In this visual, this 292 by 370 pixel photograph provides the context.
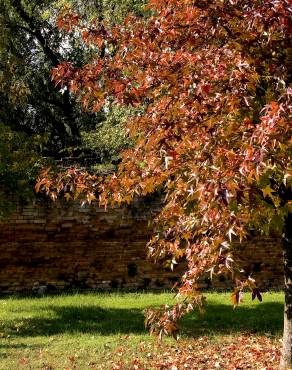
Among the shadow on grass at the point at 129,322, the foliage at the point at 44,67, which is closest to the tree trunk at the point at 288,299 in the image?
the shadow on grass at the point at 129,322

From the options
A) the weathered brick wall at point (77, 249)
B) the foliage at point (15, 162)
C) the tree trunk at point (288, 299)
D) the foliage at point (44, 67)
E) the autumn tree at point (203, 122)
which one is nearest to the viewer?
the autumn tree at point (203, 122)

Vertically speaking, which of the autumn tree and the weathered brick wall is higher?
the autumn tree

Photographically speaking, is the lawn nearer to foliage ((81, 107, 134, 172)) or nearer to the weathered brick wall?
the weathered brick wall

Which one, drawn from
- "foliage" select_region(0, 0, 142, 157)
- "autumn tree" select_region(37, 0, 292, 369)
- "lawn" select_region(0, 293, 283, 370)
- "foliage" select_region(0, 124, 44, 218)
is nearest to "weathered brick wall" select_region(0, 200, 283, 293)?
"lawn" select_region(0, 293, 283, 370)

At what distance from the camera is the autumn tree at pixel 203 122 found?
3207 millimetres

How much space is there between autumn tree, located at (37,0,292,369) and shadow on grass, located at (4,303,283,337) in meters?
2.70

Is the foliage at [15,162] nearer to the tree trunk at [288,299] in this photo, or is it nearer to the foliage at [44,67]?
the tree trunk at [288,299]

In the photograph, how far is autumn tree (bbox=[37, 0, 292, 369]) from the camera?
3207 mm

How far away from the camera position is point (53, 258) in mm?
12094

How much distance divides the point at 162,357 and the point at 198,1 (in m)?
4.08

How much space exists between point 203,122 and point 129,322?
5.03 meters

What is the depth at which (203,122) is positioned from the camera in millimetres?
4312

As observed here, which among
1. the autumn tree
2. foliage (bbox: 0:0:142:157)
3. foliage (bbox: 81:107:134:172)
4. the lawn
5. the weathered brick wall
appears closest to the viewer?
the autumn tree

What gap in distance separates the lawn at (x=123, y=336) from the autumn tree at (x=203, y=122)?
54.1 inches
